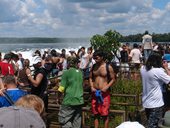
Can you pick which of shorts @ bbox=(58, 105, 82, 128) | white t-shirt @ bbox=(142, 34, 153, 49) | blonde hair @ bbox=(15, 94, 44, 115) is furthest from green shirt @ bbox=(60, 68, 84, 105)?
white t-shirt @ bbox=(142, 34, 153, 49)

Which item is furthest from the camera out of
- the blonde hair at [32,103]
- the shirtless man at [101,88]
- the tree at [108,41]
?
the tree at [108,41]

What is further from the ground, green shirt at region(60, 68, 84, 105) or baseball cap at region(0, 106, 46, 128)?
baseball cap at region(0, 106, 46, 128)

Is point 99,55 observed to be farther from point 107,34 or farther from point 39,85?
point 107,34

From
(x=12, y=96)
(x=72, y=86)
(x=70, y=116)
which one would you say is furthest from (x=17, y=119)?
(x=70, y=116)

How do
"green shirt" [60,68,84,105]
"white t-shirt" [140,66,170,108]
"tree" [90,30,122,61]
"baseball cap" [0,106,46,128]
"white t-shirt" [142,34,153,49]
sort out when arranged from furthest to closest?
"tree" [90,30,122,61] → "white t-shirt" [142,34,153,49] → "green shirt" [60,68,84,105] → "white t-shirt" [140,66,170,108] → "baseball cap" [0,106,46,128]

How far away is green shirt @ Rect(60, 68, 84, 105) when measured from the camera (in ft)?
25.0

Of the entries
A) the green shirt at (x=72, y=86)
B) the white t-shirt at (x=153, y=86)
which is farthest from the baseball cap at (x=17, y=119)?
the green shirt at (x=72, y=86)

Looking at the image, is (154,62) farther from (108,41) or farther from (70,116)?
(108,41)

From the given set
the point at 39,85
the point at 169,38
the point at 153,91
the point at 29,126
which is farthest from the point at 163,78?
the point at 169,38

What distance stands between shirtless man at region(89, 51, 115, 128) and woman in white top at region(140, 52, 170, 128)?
0.94m

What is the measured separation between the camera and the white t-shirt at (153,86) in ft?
21.2

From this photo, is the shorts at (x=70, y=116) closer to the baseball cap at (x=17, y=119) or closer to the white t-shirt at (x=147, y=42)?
the baseball cap at (x=17, y=119)

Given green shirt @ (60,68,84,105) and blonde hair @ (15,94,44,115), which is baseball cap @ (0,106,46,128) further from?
green shirt @ (60,68,84,105)

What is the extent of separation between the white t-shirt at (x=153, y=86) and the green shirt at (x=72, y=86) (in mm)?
1465
